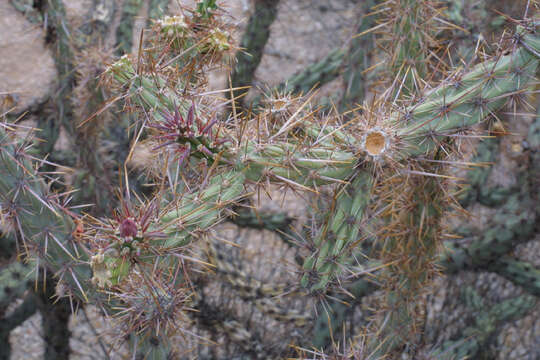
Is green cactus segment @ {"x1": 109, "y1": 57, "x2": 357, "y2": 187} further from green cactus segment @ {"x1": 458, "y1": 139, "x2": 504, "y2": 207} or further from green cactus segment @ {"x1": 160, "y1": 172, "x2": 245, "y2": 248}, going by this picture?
green cactus segment @ {"x1": 458, "y1": 139, "x2": 504, "y2": 207}

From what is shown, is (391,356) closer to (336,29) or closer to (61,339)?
(61,339)

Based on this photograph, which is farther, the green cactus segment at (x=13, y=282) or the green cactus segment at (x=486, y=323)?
the green cactus segment at (x=486, y=323)

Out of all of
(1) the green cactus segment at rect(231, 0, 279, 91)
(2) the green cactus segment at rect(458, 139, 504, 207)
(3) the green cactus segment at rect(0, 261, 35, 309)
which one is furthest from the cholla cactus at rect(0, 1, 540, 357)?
(2) the green cactus segment at rect(458, 139, 504, 207)

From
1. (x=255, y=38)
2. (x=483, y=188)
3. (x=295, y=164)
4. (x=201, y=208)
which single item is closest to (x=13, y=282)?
(x=201, y=208)

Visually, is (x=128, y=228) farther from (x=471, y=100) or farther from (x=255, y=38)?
(x=255, y=38)

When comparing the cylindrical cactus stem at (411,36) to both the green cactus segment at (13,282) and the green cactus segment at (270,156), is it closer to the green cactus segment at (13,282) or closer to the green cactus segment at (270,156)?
the green cactus segment at (270,156)

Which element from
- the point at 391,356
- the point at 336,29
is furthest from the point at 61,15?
the point at 336,29

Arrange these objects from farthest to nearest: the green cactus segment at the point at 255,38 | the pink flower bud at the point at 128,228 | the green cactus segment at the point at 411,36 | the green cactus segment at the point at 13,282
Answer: the green cactus segment at the point at 255,38
the green cactus segment at the point at 13,282
the green cactus segment at the point at 411,36
the pink flower bud at the point at 128,228

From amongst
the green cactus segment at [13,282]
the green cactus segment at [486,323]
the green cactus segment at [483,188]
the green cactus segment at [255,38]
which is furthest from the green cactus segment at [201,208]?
the green cactus segment at [483,188]
